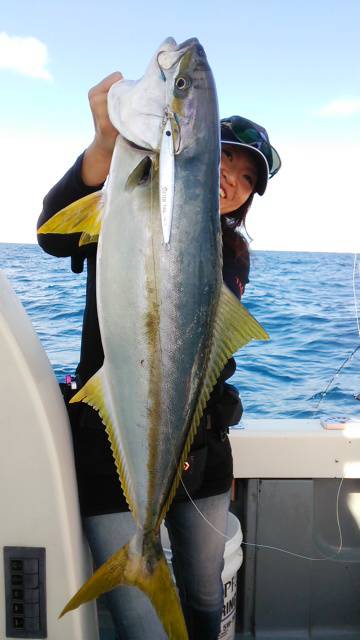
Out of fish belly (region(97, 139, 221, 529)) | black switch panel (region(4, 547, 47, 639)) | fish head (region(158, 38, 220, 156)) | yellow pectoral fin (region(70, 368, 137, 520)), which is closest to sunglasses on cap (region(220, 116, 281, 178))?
fish head (region(158, 38, 220, 156))

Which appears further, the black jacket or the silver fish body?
the black jacket

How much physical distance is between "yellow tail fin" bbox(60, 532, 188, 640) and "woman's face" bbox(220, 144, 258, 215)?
53.2 inches

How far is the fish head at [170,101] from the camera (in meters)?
1.33

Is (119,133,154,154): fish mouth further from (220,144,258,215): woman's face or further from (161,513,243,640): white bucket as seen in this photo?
(161,513,243,640): white bucket

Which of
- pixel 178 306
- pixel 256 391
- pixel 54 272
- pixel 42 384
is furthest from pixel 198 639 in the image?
pixel 54 272

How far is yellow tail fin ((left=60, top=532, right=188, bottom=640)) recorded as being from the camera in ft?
5.02

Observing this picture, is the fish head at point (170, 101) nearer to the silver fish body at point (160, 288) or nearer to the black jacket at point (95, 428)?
the silver fish body at point (160, 288)

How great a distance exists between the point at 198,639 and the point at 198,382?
119 cm

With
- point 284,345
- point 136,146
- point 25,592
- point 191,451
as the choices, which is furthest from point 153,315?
point 284,345

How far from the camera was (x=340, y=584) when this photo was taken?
3.04 m

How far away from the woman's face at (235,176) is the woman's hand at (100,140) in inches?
28.2

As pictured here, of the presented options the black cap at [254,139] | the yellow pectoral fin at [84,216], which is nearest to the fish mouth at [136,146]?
the yellow pectoral fin at [84,216]

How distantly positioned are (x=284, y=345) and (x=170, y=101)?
8.36 metres

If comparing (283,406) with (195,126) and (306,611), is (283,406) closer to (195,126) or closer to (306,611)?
(306,611)
